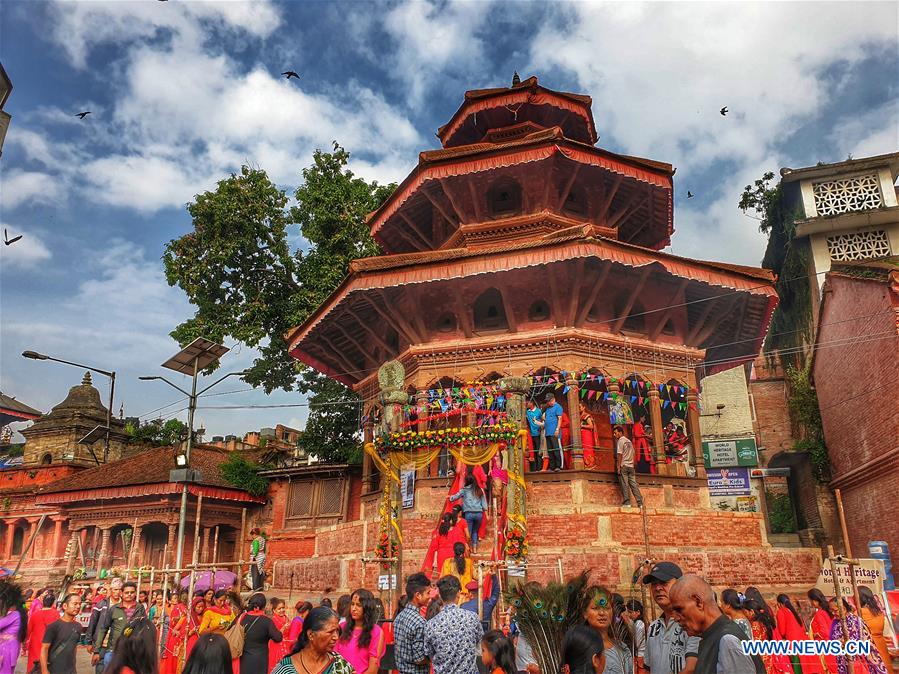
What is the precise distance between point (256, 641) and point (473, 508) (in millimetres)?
6436

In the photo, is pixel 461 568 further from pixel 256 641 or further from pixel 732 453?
pixel 732 453

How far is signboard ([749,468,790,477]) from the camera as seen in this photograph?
24875 millimetres

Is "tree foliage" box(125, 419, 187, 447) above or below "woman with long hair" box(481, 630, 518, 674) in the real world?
above

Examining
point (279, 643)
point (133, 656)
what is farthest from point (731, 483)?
point (133, 656)

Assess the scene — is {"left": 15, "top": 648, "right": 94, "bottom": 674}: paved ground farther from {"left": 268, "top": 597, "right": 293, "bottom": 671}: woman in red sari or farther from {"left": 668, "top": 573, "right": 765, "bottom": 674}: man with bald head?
{"left": 668, "top": 573, "right": 765, "bottom": 674}: man with bald head

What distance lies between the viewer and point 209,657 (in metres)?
4.71

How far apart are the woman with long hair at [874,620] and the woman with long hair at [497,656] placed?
4.78 m

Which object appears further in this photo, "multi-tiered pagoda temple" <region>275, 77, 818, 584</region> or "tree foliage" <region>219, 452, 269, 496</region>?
"tree foliage" <region>219, 452, 269, 496</region>

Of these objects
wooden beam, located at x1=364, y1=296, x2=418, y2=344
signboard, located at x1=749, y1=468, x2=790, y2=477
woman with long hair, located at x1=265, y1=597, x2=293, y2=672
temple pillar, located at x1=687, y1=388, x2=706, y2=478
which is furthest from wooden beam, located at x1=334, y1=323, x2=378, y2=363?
signboard, located at x1=749, y1=468, x2=790, y2=477

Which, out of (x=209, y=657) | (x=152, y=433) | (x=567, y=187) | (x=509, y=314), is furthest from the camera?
(x=152, y=433)

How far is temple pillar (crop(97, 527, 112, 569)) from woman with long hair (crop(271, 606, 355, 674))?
23.4m

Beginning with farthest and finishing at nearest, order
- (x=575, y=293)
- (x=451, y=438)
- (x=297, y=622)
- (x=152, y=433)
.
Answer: (x=152, y=433) → (x=575, y=293) → (x=451, y=438) → (x=297, y=622)

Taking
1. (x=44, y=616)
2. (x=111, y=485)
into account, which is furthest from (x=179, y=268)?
(x=44, y=616)

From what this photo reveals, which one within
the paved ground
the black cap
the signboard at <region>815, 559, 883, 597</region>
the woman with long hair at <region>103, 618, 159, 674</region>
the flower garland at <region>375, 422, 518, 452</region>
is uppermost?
the flower garland at <region>375, 422, 518, 452</region>
